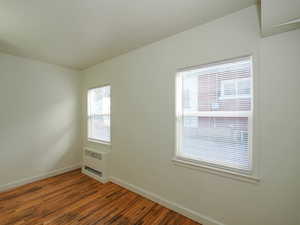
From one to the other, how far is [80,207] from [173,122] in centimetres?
192

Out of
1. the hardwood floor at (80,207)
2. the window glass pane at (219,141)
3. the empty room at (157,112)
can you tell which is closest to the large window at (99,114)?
the empty room at (157,112)

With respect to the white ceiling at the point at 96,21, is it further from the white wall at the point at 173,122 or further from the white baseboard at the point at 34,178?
the white baseboard at the point at 34,178

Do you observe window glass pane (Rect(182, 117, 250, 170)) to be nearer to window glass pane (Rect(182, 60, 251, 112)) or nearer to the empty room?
the empty room

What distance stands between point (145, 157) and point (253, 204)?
151 centimetres

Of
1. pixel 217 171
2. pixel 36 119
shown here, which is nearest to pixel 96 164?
pixel 36 119

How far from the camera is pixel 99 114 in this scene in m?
3.39

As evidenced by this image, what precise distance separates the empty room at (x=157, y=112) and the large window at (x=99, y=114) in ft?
0.16

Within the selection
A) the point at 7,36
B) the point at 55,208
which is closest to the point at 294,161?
the point at 55,208

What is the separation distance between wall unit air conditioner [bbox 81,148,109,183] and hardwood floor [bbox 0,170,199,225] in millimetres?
195

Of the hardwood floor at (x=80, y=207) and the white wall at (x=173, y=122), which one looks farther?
the hardwood floor at (x=80, y=207)

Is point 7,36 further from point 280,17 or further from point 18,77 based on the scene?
point 280,17

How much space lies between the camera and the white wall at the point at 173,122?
53.2 inches

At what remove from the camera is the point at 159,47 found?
2238 millimetres

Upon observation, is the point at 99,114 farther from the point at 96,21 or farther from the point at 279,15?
the point at 279,15
